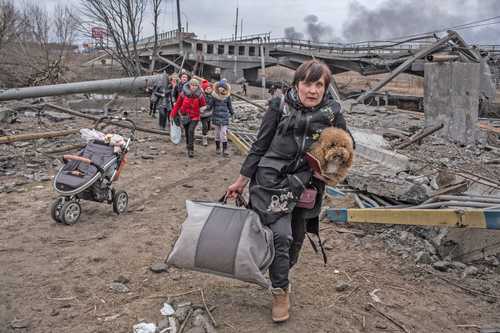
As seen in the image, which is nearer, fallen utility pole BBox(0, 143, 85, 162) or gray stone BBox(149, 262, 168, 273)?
gray stone BBox(149, 262, 168, 273)

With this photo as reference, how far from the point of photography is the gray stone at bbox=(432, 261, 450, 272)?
14.5 feet

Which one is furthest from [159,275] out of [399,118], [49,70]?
[49,70]

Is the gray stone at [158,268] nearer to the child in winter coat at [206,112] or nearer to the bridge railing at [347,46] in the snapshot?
the child in winter coat at [206,112]

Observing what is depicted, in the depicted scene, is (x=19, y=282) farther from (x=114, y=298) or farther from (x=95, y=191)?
(x=95, y=191)

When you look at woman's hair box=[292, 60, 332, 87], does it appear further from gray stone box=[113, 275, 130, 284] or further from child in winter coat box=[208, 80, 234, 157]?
child in winter coat box=[208, 80, 234, 157]

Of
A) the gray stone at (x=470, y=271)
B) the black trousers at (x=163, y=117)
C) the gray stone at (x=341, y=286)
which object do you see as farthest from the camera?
the black trousers at (x=163, y=117)

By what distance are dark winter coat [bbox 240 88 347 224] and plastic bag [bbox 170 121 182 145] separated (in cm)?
844

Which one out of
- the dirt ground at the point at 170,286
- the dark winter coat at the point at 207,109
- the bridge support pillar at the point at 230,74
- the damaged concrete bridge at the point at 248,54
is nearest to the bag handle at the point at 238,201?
the dirt ground at the point at 170,286

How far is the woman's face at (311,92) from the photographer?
3092 mm

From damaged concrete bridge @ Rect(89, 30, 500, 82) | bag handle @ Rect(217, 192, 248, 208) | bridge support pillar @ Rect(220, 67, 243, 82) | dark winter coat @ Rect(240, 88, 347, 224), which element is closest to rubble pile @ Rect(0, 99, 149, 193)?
bag handle @ Rect(217, 192, 248, 208)

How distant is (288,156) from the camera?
3.23 m

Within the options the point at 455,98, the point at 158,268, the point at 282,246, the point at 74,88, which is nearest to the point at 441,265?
the point at 282,246

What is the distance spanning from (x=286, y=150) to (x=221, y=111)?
7.42 meters

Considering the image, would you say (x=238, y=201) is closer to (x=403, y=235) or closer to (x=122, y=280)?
(x=122, y=280)
